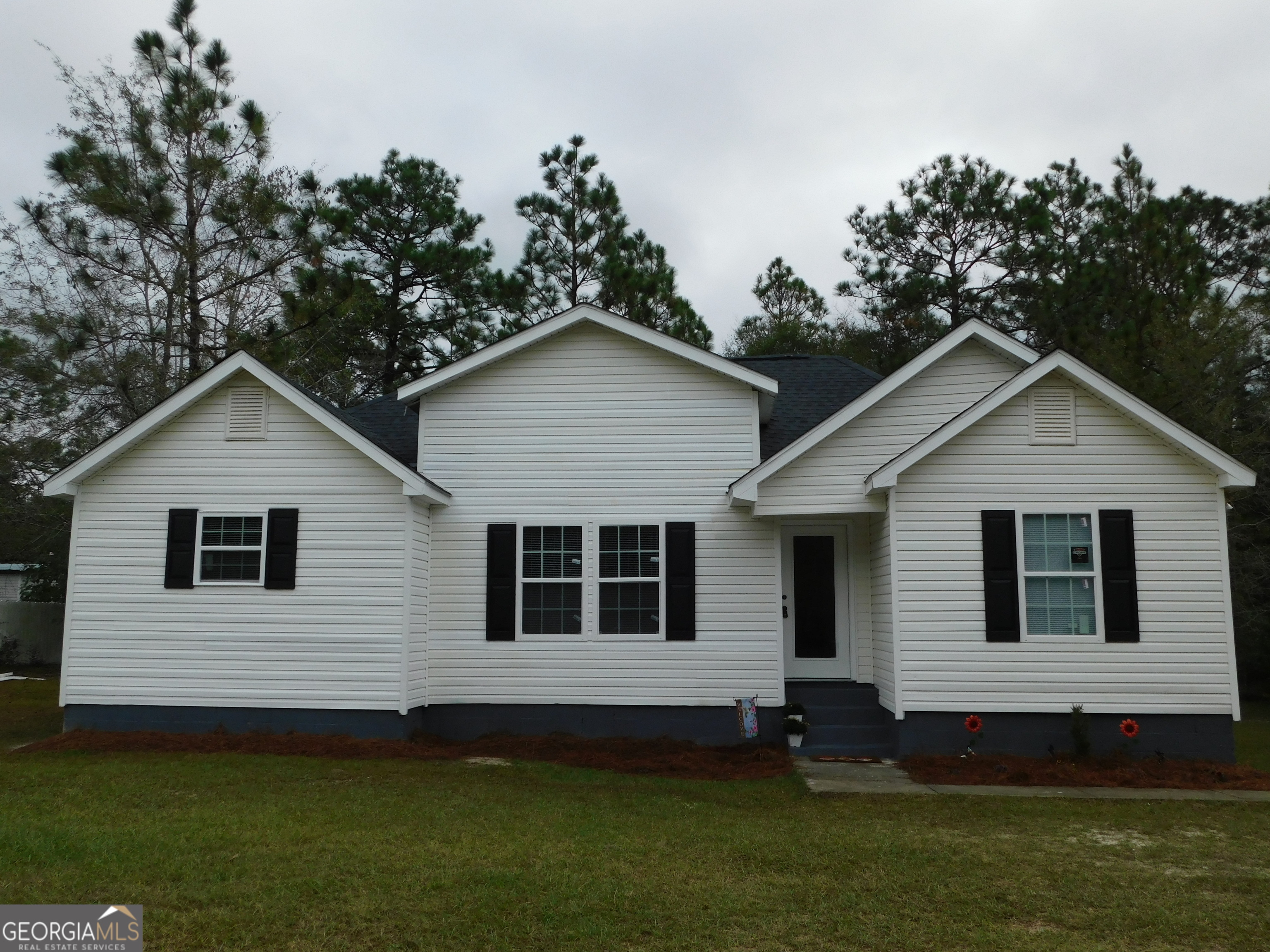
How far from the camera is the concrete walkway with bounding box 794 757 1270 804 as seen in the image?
9.27 m

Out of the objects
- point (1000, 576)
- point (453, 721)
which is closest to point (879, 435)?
point (1000, 576)

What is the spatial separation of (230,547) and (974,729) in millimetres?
8901

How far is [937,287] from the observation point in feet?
88.2

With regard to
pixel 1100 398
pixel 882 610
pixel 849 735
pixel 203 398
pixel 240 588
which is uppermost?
pixel 203 398

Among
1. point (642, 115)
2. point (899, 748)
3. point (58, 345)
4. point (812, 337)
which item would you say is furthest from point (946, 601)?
point (812, 337)

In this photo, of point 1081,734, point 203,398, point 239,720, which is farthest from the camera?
A: point 203,398

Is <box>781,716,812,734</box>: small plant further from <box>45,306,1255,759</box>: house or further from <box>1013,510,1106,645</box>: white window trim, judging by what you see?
<box>1013,510,1106,645</box>: white window trim

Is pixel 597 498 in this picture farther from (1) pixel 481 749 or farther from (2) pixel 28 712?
(2) pixel 28 712

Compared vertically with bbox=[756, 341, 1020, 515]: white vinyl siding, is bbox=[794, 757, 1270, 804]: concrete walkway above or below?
below

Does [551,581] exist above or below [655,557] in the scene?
below

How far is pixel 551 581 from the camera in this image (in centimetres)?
1225

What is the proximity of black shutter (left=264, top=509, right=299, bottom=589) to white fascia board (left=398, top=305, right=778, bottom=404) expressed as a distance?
2050mm

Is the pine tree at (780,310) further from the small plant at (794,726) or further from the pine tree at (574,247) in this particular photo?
the small plant at (794,726)

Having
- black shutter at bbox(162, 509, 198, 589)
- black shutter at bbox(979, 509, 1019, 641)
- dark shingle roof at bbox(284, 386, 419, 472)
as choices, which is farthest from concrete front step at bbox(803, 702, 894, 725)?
black shutter at bbox(162, 509, 198, 589)
